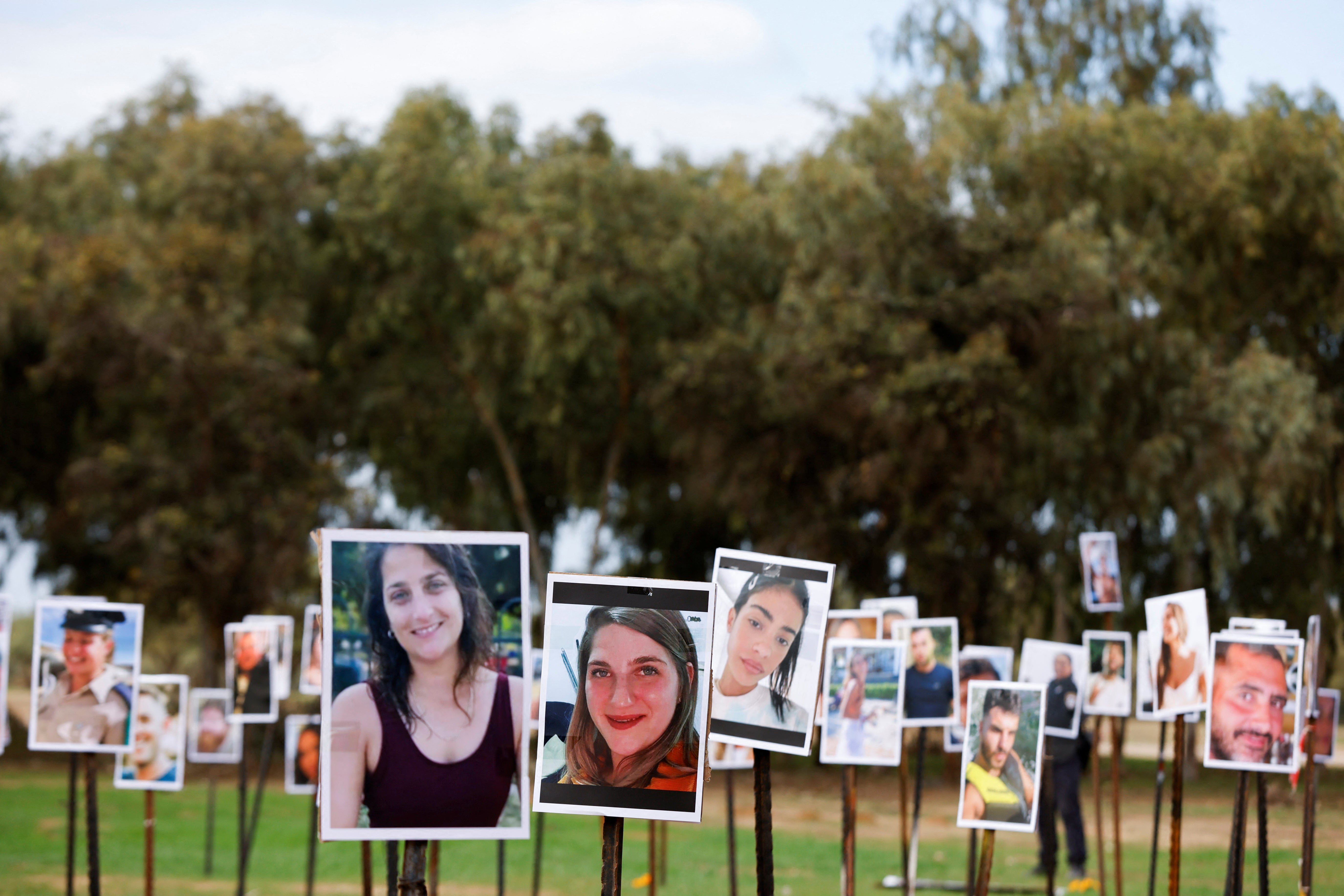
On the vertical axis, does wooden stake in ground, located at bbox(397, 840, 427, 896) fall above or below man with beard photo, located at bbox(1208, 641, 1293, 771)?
below

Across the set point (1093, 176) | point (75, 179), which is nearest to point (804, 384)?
point (1093, 176)

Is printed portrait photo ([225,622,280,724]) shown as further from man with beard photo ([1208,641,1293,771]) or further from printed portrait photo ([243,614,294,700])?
man with beard photo ([1208,641,1293,771])

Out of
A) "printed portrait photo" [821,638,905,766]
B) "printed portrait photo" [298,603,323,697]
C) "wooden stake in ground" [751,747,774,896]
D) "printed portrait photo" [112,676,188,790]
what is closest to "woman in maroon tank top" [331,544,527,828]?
"wooden stake in ground" [751,747,774,896]

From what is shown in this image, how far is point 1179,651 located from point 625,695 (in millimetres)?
3221

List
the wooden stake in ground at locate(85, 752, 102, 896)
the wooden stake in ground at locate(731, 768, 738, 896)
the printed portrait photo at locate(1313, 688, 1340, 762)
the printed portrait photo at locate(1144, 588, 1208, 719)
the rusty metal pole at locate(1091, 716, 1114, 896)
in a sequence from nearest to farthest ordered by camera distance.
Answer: the wooden stake in ground at locate(85, 752, 102, 896) < the printed portrait photo at locate(1144, 588, 1208, 719) < the wooden stake in ground at locate(731, 768, 738, 896) < the printed portrait photo at locate(1313, 688, 1340, 762) < the rusty metal pole at locate(1091, 716, 1114, 896)

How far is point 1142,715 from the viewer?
7465 millimetres

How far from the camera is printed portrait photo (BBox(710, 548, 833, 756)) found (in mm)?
4465

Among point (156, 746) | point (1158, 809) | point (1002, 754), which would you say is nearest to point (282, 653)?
point (156, 746)

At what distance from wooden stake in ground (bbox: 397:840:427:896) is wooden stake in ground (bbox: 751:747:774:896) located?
104 cm

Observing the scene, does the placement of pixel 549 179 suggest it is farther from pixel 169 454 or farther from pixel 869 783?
pixel 869 783

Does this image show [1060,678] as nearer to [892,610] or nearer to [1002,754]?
[892,610]

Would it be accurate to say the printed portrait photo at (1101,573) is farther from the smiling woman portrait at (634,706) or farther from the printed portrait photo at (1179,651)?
the smiling woman portrait at (634,706)

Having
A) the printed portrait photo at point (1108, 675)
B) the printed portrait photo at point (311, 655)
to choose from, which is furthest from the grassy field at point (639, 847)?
the printed portrait photo at point (311, 655)

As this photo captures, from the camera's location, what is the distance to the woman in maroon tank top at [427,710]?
3658mm
